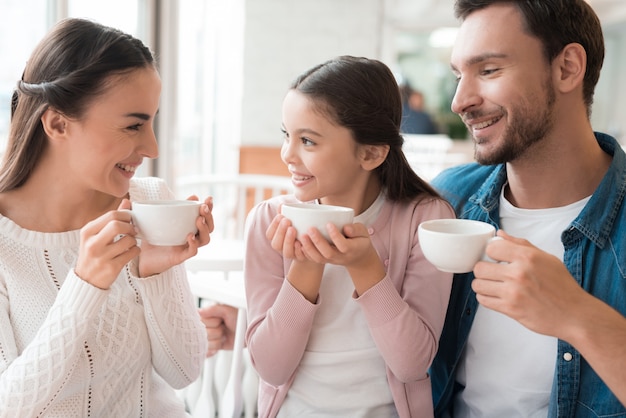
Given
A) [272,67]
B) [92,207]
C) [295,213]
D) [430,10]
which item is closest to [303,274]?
[295,213]

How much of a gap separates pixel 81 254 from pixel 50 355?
20 cm

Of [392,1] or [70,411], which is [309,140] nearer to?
[70,411]

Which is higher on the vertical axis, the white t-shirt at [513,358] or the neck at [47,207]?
the neck at [47,207]

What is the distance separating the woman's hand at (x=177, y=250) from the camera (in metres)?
1.18

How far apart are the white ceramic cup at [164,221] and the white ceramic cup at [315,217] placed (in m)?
0.17

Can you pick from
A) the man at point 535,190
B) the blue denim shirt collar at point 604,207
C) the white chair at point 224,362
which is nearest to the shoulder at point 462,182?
the man at point 535,190

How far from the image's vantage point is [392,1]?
7926 millimetres

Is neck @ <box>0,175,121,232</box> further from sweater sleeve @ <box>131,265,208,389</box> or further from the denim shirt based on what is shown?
the denim shirt

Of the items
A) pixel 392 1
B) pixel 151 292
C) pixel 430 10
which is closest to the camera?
pixel 151 292

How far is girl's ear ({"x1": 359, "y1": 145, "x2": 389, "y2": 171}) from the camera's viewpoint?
56.5 inches

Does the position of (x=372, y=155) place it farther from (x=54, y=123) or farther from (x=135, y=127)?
(x=54, y=123)

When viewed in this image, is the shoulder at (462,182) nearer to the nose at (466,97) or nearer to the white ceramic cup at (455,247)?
the nose at (466,97)

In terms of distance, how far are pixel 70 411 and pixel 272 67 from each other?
4.78 meters

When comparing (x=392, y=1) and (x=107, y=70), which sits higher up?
(x=392, y=1)
